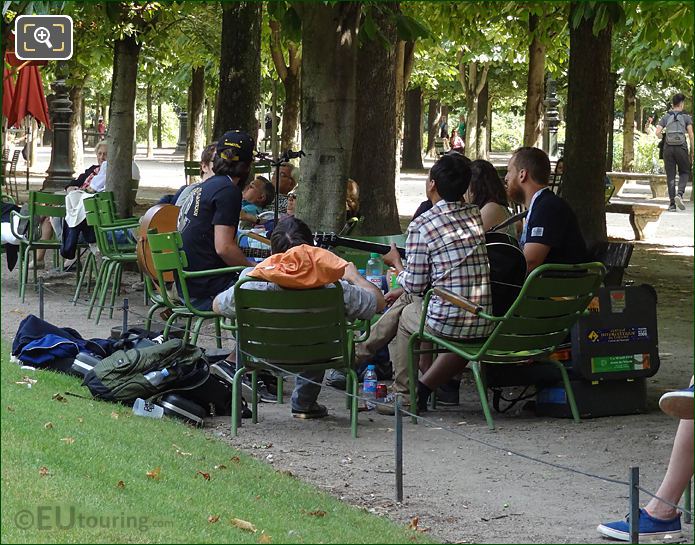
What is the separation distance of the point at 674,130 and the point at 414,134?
23034 millimetres

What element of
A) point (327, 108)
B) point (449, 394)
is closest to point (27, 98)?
point (327, 108)

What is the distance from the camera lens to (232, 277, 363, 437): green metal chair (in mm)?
7234

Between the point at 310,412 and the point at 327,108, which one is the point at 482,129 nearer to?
the point at 327,108

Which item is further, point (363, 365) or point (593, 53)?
point (593, 53)

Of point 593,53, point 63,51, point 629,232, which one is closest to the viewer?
point 63,51

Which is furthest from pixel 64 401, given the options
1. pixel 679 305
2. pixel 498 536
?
pixel 679 305

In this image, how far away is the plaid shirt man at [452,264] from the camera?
7.57m

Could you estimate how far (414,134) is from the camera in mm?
46875

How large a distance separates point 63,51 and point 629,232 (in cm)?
1647

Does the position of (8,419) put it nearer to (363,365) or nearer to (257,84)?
(363,365)

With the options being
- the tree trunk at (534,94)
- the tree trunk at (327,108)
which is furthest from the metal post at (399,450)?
the tree trunk at (534,94)

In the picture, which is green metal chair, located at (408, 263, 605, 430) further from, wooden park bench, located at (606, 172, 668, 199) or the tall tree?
wooden park bench, located at (606, 172, 668, 199)

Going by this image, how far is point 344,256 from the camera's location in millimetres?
9094

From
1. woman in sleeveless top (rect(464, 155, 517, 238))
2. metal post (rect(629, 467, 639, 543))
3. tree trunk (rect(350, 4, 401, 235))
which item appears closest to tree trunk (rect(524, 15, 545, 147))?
tree trunk (rect(350, 4, 401, 235))
